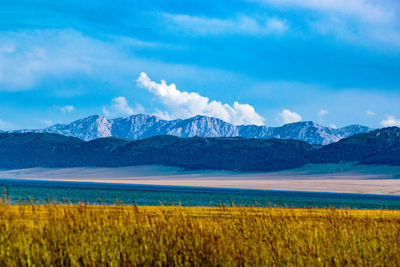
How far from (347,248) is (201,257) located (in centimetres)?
444

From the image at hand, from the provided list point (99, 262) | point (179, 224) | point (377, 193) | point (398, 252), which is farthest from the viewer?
point (377, 193)

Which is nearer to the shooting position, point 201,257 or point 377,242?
point 201,257

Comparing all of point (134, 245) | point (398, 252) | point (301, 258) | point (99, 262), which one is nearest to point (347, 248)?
point (398, 252)

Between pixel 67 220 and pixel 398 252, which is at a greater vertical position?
pixel 67 220

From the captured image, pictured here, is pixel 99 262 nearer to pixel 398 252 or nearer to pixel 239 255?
pixel 239 255

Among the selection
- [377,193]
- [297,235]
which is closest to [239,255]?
[297,235]

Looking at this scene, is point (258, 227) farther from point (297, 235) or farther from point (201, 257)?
point (201, 257)

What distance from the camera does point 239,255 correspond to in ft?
43.4

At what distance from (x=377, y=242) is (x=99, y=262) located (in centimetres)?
849

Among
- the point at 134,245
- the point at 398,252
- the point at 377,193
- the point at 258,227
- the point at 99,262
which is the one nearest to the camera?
the point at 99,262

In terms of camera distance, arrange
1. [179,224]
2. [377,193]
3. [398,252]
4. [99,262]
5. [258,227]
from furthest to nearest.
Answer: [377,193] → [258,227] → [179,224] → [398,252] → [99,262]

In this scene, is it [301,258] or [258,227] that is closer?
[301,258]

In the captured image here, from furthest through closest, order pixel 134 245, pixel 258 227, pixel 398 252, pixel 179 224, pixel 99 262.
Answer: pixel 258 227, pixel 179 224, pixel 398 252, pixel 134 245, pixel 99 262

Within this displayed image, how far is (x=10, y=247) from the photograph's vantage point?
12828 mm
